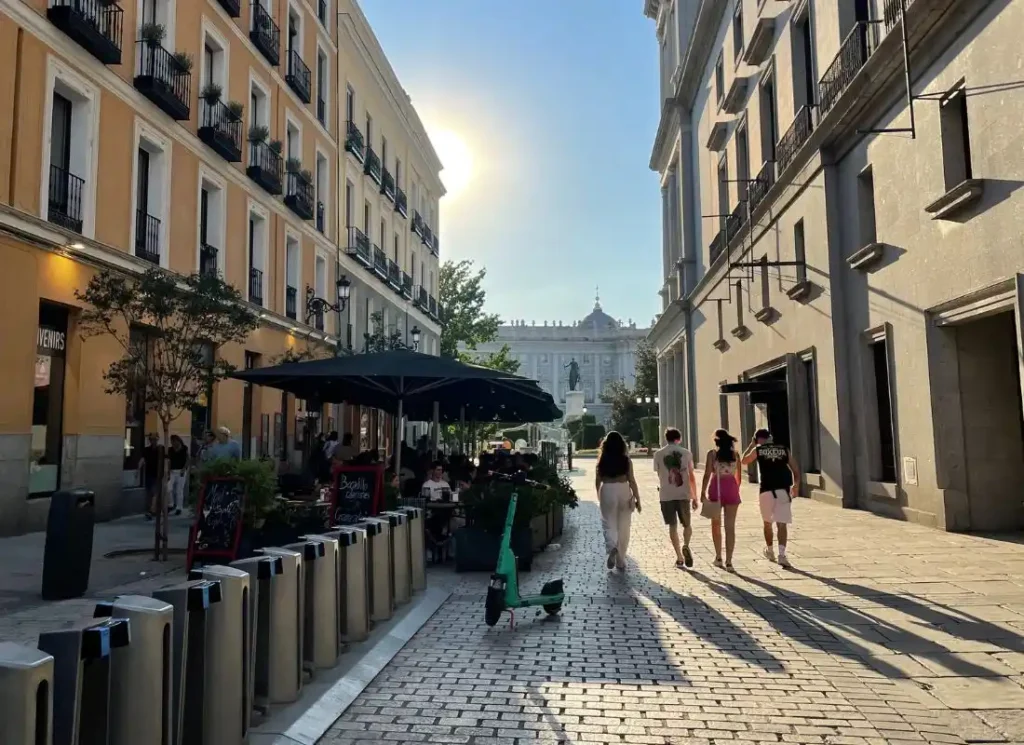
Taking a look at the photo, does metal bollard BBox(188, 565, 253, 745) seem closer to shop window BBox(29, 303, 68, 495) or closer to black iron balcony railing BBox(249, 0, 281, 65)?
shop window BBox(29, 303, 68, 495)

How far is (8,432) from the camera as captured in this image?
12.3m

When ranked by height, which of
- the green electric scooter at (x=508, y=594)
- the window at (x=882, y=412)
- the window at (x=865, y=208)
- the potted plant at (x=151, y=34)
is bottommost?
the green electric scooter at (x=508, y=594)

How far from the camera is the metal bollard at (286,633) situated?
4.70 meters

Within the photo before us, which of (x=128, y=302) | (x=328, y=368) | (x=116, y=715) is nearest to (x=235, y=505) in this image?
(x=328, y=368)

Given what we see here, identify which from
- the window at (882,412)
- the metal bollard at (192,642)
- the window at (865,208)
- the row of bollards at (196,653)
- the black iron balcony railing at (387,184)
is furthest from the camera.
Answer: the black iron balcony railing at (387,184)

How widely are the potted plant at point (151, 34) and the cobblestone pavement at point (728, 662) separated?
1318cm

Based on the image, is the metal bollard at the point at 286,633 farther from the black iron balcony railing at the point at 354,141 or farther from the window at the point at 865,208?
the black iron balcony railing at the point at 354,141

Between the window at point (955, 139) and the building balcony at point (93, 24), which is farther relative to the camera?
the building balcony at point (93, 24)

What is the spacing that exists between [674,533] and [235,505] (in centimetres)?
505

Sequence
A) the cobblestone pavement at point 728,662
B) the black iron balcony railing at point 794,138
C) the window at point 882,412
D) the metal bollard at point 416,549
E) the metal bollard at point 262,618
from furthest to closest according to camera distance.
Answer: the black iron balcony railing at point 794,138
the window at point 882,412
the metal bollard at point 416,549
the metal bollard at point 262,618
the cobblestone pavement at point 728,662

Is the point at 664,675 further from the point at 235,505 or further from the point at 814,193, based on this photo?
the point at 814,193

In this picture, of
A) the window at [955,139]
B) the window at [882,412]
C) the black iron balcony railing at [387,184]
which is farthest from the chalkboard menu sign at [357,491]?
the black iron balcony railing at [387,184]

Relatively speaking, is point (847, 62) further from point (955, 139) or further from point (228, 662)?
point (228, 662)

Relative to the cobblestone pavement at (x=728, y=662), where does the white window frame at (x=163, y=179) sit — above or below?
A: above
